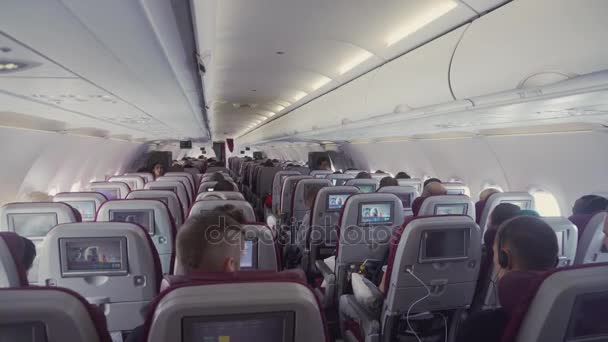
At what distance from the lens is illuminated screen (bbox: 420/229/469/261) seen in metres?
3.07

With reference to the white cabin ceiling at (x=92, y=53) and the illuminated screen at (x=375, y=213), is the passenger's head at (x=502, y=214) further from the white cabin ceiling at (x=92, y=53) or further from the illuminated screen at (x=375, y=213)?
the white cabin ceiling at (x=92, y=53)

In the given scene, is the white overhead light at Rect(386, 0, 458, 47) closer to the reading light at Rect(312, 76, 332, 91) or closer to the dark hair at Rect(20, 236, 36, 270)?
the reading light at Rect(312, 76, 332, 91)

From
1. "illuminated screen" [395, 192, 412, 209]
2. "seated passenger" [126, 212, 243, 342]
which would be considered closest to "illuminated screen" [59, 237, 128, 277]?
"seated passenger" [126, 212, 243, 342]

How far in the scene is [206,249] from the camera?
1972 mm

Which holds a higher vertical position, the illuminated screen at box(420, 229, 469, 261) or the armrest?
the illuminated screen at box(420, 229, 469, 261)

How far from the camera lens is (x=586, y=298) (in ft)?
4.92

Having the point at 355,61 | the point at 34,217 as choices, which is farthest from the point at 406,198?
the point at 34,217

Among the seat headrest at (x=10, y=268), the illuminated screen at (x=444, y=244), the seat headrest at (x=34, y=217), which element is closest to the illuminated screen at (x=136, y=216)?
the seat headrest at (x=34, y=217)

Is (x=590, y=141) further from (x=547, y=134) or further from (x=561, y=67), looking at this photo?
(x=561, y=67)

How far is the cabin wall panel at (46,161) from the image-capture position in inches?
245

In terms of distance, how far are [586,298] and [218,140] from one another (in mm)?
37641

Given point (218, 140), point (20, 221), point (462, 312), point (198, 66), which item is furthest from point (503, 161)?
point (218, 140)

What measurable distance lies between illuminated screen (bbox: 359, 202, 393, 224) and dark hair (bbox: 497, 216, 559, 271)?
228 centimetres

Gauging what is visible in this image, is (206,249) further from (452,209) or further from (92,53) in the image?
(452,209)
